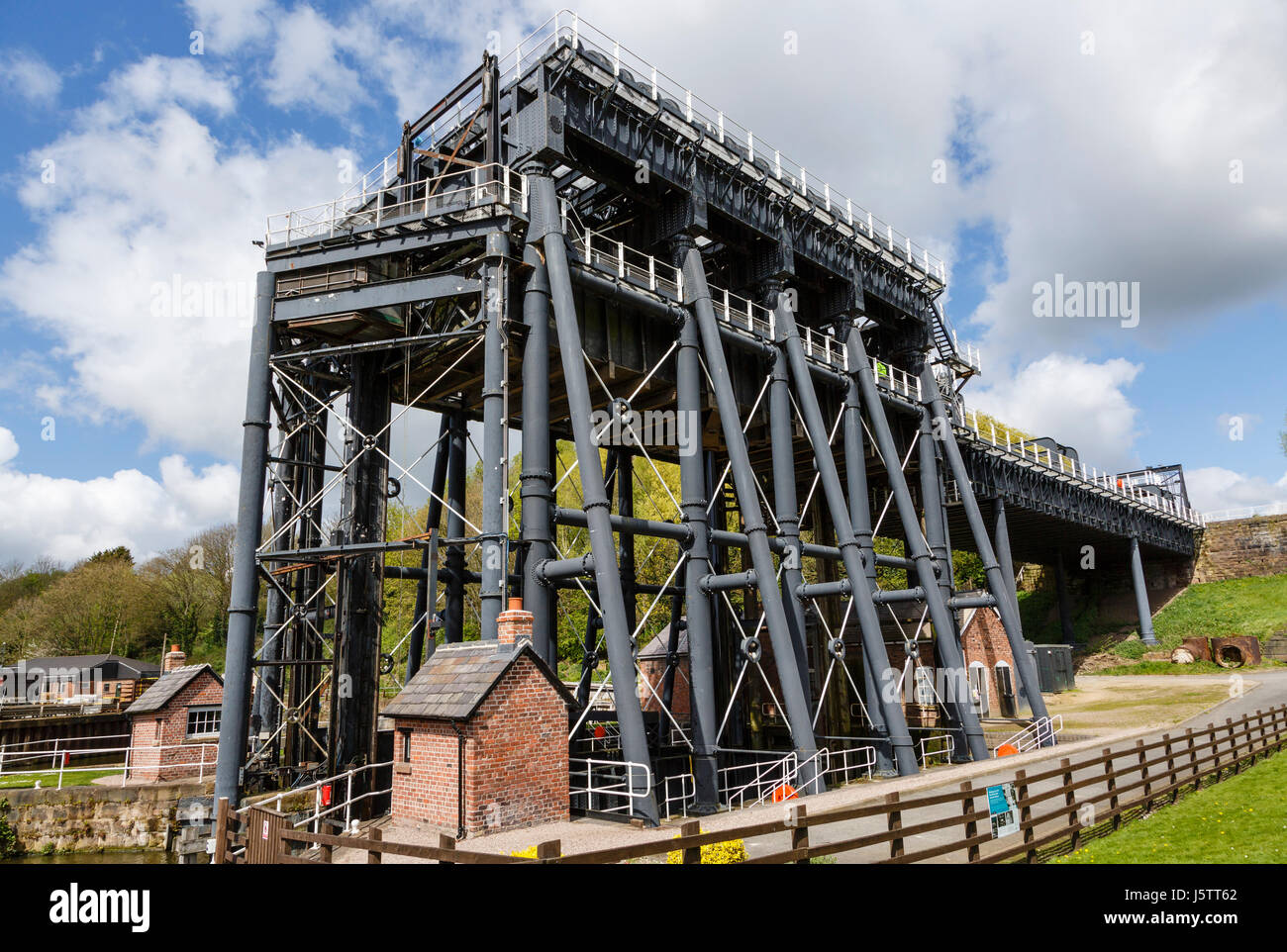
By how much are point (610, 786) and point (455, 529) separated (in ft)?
27.4

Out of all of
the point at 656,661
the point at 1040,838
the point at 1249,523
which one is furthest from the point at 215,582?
the point at 1249,523

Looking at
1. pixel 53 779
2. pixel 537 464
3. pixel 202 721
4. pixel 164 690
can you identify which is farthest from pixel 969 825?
pixel 53 779

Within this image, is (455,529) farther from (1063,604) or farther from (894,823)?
(1063,604)

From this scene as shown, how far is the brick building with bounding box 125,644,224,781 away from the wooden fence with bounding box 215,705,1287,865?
36.4 feet

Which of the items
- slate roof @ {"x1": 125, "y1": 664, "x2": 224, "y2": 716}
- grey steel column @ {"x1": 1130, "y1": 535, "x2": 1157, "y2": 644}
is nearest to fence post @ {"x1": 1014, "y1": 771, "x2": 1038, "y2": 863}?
slate roof @ {"x1": 125, "y1": 664, "x2": 224, "y2": 716}

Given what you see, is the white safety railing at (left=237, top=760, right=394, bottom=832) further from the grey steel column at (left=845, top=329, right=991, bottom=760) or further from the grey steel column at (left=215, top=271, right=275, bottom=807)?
the grey steel column at (left=845, top=329, right=991, bottom=760)

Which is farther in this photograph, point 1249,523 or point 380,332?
point 1249,523

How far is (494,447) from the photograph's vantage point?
643 inches

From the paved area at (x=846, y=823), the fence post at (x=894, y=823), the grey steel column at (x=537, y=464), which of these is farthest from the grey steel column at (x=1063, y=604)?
the fence post at (x=894, y=823)

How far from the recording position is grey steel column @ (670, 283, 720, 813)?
17531mm

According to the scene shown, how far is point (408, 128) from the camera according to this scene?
22.1 meters
